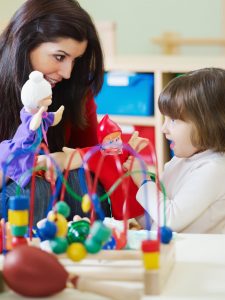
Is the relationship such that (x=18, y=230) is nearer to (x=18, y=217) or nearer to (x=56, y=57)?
(x=18, y=217)

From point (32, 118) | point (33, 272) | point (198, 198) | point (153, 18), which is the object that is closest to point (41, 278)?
point (33, 272)

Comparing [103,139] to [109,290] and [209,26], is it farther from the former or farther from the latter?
[209,26]

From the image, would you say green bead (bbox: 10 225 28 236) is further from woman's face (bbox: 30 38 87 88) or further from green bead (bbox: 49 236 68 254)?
woman's face (bbox: 30 38 87 88)

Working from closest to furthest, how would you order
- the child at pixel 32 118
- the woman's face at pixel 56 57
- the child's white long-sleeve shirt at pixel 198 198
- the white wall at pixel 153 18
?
the child at pixel 32 118 → the child's white long-sleeve shirt at pixel 198 198 → the woman's face at pixel 56 57 → the white wall at pixel 153 18

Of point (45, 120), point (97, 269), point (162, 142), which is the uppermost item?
point (45, 120)

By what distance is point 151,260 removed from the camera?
1.03 m

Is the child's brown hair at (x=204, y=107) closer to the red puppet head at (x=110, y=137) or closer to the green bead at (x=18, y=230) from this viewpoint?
the red puppet head at (x=110, y=137)

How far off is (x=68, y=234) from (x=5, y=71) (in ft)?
2.16

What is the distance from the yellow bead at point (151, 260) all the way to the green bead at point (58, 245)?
0.14 metres

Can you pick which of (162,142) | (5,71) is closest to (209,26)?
(162,142)

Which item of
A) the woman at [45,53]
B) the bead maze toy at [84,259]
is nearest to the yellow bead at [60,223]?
the bead maze toy at [84,259]

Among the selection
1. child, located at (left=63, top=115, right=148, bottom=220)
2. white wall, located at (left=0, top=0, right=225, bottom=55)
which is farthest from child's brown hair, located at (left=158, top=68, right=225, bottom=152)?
white wall, located at (left=0, top=0, right=225, bottom=55)

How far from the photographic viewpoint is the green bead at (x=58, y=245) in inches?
42.4

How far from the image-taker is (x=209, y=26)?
3443mm
